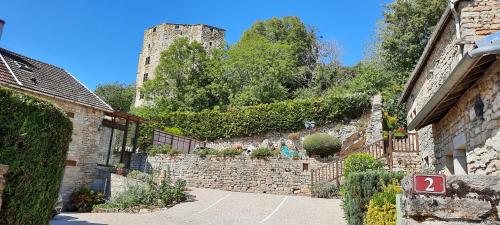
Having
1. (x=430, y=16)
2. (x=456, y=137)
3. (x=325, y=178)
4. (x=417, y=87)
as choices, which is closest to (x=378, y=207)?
(x=456, y=137)

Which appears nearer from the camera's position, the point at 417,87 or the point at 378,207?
the point at 378,207

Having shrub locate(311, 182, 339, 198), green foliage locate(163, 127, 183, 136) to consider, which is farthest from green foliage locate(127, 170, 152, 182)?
green foliage locate(163, 127, 183, 136)

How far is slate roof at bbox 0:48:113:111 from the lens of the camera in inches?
505

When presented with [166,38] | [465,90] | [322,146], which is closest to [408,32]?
[322,146]

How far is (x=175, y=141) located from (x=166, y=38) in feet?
79.2

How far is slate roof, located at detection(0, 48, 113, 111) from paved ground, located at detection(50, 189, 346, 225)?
4979mm

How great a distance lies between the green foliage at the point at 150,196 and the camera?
12.4 meters

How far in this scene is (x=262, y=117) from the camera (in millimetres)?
22812

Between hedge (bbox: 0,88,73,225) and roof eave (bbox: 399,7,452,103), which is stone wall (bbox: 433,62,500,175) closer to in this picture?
roof eave (bbox: 399,7,452,103)

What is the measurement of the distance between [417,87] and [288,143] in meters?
10.9

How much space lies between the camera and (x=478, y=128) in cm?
526

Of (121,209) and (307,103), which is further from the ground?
(307,103)

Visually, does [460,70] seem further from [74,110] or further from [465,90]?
[74,110]

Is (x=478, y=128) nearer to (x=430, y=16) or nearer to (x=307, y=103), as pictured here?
(x=307, y=103)
